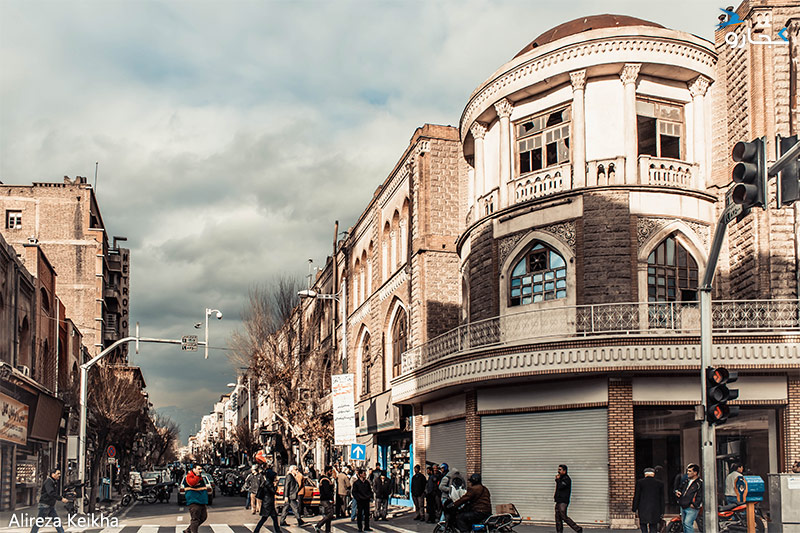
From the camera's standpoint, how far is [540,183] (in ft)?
84.6

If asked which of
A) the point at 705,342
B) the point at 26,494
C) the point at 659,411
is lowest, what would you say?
the point at 26,494

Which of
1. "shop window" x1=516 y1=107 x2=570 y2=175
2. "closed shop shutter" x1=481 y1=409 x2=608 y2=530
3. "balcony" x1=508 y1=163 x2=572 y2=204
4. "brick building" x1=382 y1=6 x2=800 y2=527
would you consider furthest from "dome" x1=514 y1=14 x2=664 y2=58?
"closed shop shutter" x1=481 y1=409 x2=608 y2=530

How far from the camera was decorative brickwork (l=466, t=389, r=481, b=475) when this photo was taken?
25.9 meters

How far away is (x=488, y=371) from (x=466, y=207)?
10.3 metres

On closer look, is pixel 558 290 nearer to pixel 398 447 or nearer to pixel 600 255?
pixel 600 255

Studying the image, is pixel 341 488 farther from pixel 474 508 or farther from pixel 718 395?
pixel 718 395

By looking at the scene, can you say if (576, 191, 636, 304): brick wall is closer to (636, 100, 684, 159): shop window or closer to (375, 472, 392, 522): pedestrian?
(636, 100, 684, 159): shop window

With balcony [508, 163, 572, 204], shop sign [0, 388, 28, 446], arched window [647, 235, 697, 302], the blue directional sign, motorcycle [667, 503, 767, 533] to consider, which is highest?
balcony [508, 163, 572, 204]

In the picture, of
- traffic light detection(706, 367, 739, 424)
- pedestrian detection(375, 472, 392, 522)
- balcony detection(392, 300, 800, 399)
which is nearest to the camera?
traffic light detection(706, 367, 739, 424)

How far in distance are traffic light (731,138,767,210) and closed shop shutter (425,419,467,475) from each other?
17187 mm

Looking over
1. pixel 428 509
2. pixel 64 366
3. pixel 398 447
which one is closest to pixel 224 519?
pixel 428 509

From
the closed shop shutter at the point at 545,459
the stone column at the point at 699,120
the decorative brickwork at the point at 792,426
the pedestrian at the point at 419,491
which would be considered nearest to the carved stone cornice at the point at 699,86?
the stone column at the point at 699,120

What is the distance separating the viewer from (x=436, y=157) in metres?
33.2

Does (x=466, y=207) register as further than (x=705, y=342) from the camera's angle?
Yes
